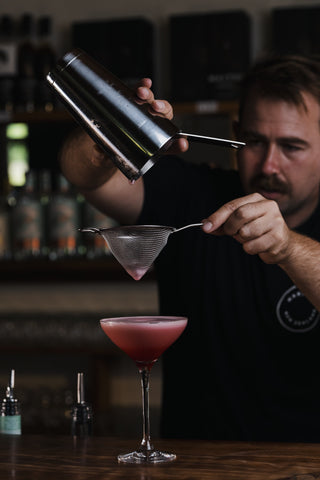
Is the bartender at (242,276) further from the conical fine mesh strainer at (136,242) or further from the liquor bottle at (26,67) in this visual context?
the liquor bottle at (26,67)

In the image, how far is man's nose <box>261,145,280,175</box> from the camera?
6.70 feet

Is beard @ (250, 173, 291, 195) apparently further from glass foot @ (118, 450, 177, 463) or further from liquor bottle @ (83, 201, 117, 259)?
liquor bottle @ (83, 201, 117, 259)

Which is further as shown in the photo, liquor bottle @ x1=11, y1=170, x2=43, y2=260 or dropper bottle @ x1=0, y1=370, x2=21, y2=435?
liquor bottle @ x1=11, y1=170, x2=43, y2=260

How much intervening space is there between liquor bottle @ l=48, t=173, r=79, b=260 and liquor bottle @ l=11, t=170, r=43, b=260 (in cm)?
6

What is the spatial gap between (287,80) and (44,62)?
76.1 inches

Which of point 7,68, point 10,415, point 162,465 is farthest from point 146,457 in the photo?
point 7,68

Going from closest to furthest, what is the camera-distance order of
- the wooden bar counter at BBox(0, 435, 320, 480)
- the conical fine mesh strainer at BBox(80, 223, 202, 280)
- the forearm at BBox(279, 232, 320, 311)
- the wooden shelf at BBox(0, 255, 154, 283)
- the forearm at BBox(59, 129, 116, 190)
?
the wooden bar counter at BBox(0, 435, 320, 480) → the conical fine mesh strainer at BBox(80, 223, 202, 280) → the forearm at BBox(279, 232, 320, 311) → the forearm at BBox(59, 129, 116, 190) → the wooden shelf at BBox(0, 255, 154, 283)

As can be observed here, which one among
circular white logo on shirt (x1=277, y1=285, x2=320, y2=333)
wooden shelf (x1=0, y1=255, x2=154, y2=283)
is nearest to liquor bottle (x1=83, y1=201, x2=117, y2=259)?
wooden shelf (x1=0, y1=255, x2=154, y2=283)

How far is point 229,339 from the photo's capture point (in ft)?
6.53

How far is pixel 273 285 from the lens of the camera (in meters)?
2.00

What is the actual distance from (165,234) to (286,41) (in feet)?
6.84

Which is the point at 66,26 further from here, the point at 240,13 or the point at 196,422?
the point at 196,422

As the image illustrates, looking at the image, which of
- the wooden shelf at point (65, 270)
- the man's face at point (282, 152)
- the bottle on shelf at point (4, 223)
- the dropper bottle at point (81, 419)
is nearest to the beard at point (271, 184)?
the man's face at point (282, 152)

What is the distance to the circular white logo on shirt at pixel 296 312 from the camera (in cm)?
194
